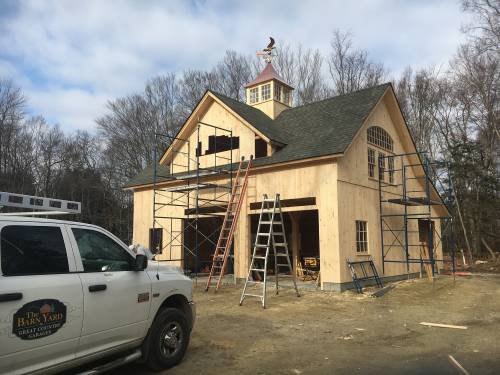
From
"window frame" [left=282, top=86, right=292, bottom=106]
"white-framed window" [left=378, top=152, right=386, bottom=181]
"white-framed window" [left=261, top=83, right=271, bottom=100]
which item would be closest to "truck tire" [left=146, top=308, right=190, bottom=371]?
"white-framed window" [left=378, top=152, right=386, bottom=181]

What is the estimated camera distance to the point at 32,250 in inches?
177

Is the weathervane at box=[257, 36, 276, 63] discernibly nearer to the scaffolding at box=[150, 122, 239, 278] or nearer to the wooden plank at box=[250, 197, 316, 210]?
the scaffolding at box=[150, 122, 239, 278]

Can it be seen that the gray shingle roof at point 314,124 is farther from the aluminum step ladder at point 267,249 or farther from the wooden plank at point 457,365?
the wooden plank at point 457,365

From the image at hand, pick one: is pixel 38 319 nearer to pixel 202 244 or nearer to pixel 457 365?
pixel 457 365

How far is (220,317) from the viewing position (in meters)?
9.96

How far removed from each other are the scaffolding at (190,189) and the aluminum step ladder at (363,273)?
543 cm

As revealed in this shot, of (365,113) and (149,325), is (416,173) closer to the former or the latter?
(365,113)

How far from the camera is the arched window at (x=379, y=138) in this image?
1719 centimetres

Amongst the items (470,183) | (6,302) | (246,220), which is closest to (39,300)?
(6,302)

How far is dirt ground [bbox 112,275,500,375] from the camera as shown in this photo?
6301 millimetres

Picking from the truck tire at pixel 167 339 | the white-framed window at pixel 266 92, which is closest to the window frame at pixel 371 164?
the white-framed window at pixel 266 92

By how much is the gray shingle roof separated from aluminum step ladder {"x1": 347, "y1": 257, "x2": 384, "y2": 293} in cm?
387

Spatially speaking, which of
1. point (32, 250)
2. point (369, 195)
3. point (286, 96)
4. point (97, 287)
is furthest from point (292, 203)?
point (32, 250)

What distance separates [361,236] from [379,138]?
15.3 feet
